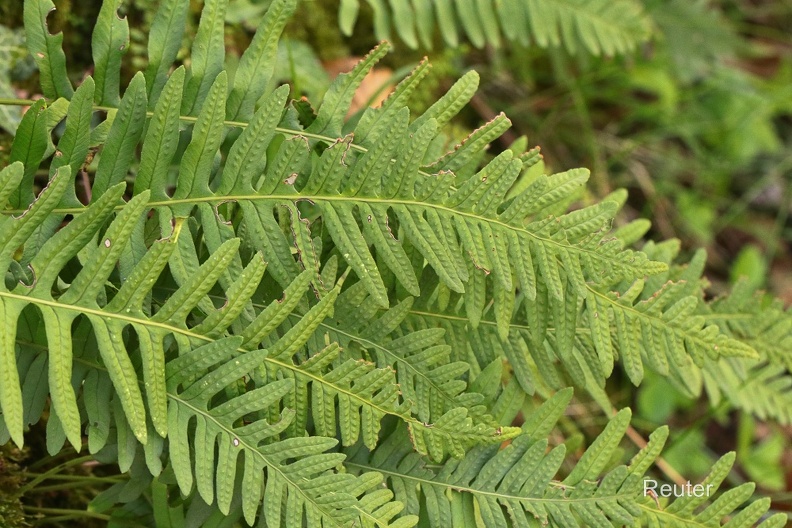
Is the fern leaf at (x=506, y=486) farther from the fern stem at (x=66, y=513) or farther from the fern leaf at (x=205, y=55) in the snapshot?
the fern leaf at (x=205, y=55)

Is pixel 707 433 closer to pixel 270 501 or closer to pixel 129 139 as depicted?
pixel 270 501

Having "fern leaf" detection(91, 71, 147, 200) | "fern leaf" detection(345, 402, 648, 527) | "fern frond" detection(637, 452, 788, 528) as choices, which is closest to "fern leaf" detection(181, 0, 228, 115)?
"fern leaf" detection(91, 71, 147, 200)

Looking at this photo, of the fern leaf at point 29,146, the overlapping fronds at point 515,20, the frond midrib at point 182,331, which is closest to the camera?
the frond midrib at point 182,331

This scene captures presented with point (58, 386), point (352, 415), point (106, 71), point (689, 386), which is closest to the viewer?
point (58, 386)

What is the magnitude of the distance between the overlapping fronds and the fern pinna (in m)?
0.97

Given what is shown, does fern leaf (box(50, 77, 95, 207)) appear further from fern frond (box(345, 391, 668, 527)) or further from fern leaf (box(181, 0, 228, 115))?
fern frond (box(345, 391, 668, 527))

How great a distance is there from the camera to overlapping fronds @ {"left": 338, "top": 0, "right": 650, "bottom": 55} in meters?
2.49

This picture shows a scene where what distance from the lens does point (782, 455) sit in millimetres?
3312

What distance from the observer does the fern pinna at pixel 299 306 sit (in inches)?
50.5

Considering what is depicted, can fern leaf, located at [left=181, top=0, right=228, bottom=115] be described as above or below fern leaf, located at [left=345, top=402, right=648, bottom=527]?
above

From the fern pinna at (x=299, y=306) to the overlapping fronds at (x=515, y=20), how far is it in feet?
3.18

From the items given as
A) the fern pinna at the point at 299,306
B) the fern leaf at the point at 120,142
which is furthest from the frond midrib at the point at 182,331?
the fern leaf at the point at 120,142

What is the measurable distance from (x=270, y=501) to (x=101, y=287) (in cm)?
49

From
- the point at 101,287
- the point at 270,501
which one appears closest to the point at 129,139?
the point at 101,287
